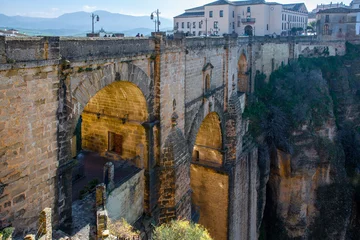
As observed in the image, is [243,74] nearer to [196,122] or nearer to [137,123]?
[196,122]

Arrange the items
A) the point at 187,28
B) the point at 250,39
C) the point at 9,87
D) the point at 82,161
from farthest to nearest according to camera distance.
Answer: the point at 187,28
the point at 250,39
the point at 82,161
the point at 9,87

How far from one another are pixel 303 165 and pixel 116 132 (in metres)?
21.8

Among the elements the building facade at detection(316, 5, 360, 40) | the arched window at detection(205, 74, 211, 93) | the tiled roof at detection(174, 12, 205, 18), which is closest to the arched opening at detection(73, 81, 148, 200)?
the arched window at detection(205, 74, 211, 93)

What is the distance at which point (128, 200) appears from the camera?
13617 mm

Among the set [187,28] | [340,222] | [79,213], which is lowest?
[340,222]

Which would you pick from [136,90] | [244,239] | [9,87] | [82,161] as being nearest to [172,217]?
[82,161]

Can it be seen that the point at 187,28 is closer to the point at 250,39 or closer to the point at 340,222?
the point at 250,39

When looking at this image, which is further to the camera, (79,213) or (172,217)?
(172,217)

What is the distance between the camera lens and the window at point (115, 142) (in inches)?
618

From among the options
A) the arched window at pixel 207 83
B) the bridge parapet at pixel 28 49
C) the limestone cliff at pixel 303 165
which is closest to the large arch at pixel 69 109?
the bridge parapet at pixel 28 49

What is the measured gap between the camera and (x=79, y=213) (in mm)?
11523

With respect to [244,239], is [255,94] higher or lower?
higher

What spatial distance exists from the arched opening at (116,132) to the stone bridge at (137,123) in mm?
47

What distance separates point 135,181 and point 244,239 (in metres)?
15.7
